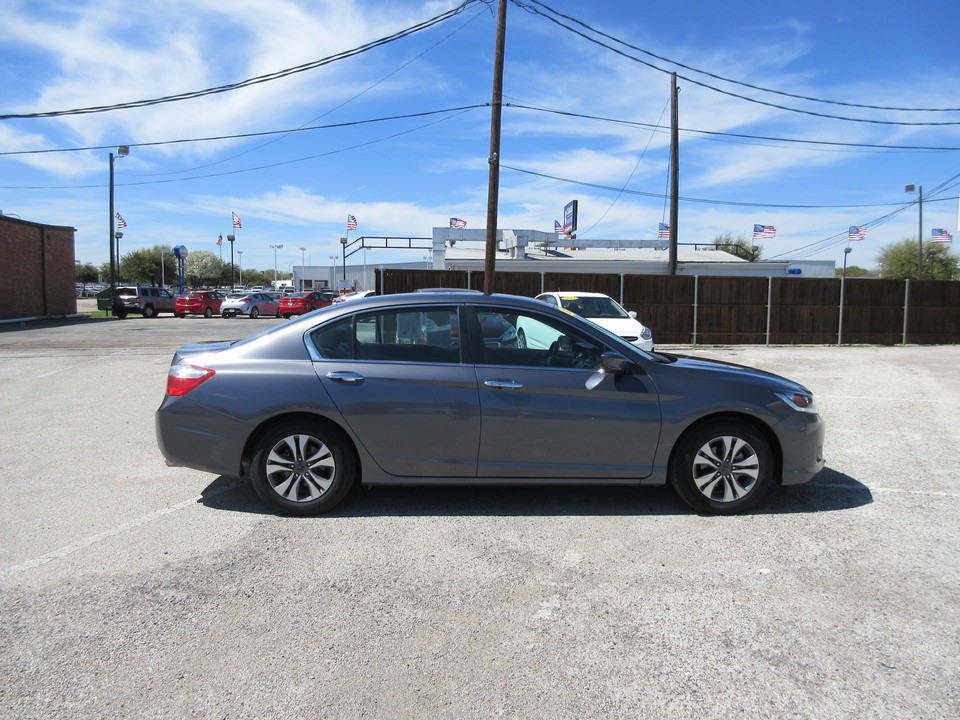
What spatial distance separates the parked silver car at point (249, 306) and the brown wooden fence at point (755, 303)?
20857 millimetres

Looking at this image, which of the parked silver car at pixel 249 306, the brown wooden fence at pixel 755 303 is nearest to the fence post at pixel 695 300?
the brown wooden fence at pixel 755 303

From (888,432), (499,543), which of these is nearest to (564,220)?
(888,432)

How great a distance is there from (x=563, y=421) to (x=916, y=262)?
7235cm

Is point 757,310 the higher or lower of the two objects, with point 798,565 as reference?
higher

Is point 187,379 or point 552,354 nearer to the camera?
point 187,379

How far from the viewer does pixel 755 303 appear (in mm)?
19750

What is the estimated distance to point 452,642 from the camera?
3057 millimetres

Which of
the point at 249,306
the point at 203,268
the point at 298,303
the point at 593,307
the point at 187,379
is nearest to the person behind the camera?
the point at 187,379

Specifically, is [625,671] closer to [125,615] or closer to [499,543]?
[499,543]

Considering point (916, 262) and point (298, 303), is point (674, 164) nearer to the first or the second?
point (298, 303)

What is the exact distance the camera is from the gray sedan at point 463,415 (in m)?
4.50

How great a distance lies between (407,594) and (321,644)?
592 millimetres

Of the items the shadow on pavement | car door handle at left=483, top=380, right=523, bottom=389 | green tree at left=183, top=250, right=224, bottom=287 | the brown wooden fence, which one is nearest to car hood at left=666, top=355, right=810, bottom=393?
the shadow on pavement

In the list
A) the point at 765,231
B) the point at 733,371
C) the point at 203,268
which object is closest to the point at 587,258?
the point at 765,231
